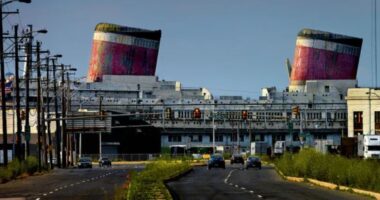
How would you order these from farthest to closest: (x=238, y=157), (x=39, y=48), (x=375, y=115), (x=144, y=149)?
1. (x=144, y=149)
2. (x=375, y=115)
3. (x=238, y=157)
4. (x=39, y=48)

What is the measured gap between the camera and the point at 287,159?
7412 centimetres

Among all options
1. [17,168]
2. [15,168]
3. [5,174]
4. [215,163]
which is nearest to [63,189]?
[5,174]

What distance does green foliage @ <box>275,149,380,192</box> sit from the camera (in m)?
44.8

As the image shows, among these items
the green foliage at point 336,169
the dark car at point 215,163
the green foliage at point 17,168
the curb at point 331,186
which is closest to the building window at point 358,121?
the dark car at point 215,163

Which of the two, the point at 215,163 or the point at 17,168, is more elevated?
the point at 17,168

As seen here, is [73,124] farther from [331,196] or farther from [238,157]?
[331,196]

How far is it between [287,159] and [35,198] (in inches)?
1438

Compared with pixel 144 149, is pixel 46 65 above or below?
above

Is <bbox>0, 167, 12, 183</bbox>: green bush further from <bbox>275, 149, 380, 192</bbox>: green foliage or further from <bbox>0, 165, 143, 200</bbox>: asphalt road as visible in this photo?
<bbox>275, 149, 380, 192</bbox>: green foliage

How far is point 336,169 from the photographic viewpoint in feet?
170

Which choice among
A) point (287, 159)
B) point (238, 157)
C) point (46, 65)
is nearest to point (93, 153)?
point (238, 157)

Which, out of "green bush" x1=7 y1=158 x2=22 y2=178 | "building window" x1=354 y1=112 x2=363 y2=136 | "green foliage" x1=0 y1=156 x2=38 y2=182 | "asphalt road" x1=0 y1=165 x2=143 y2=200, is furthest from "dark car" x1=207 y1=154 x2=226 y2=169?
"building window" x1=354 y1=112 x2=363 y2=136

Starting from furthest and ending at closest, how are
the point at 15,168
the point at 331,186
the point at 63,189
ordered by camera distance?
the point at 15,168
the point at 63,189
the point at 331,186

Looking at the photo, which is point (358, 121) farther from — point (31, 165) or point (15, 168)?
point (15, 168)
